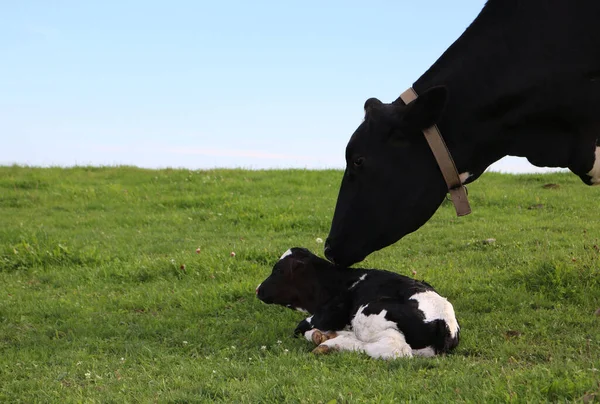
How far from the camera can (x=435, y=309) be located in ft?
20.4

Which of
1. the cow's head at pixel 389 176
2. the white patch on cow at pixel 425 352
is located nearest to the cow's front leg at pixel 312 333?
the white patch on cow at pixel 425 352

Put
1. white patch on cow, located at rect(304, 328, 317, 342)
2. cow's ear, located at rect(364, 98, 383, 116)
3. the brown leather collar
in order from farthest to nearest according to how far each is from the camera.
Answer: white patch on cow, located at rect(304, 328, 317, 342) → cow's ear, located at rect(364, 98, 383, 116) → the brown leather collar

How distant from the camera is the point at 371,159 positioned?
5.70 meters

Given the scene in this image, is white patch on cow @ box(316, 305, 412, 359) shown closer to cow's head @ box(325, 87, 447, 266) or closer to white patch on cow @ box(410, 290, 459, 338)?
white patch on cow @ box(410, 290, 459, 338)

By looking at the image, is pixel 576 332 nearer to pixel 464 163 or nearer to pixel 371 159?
pixel 464 163

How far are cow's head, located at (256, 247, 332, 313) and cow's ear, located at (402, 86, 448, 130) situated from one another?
7.94 ft

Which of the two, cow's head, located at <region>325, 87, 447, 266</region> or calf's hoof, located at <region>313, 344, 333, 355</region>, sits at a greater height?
cow's head, located at <region>325, 87, 447, 266</region>

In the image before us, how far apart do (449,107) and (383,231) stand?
Result: 3.70ft

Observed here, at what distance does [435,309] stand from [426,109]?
1.83 meters

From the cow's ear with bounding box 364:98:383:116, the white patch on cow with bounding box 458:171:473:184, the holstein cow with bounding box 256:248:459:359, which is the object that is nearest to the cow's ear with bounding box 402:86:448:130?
the cow's ear with bounding box 364:98:383:116

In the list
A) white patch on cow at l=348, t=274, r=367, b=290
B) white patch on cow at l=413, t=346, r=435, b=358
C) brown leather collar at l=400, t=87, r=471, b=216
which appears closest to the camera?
brown leather collar at l=400, t=87, r=471, b=216

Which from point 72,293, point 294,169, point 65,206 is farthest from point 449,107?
point 294,169

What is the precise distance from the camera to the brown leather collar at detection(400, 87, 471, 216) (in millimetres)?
5535

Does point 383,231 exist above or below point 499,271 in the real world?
above
